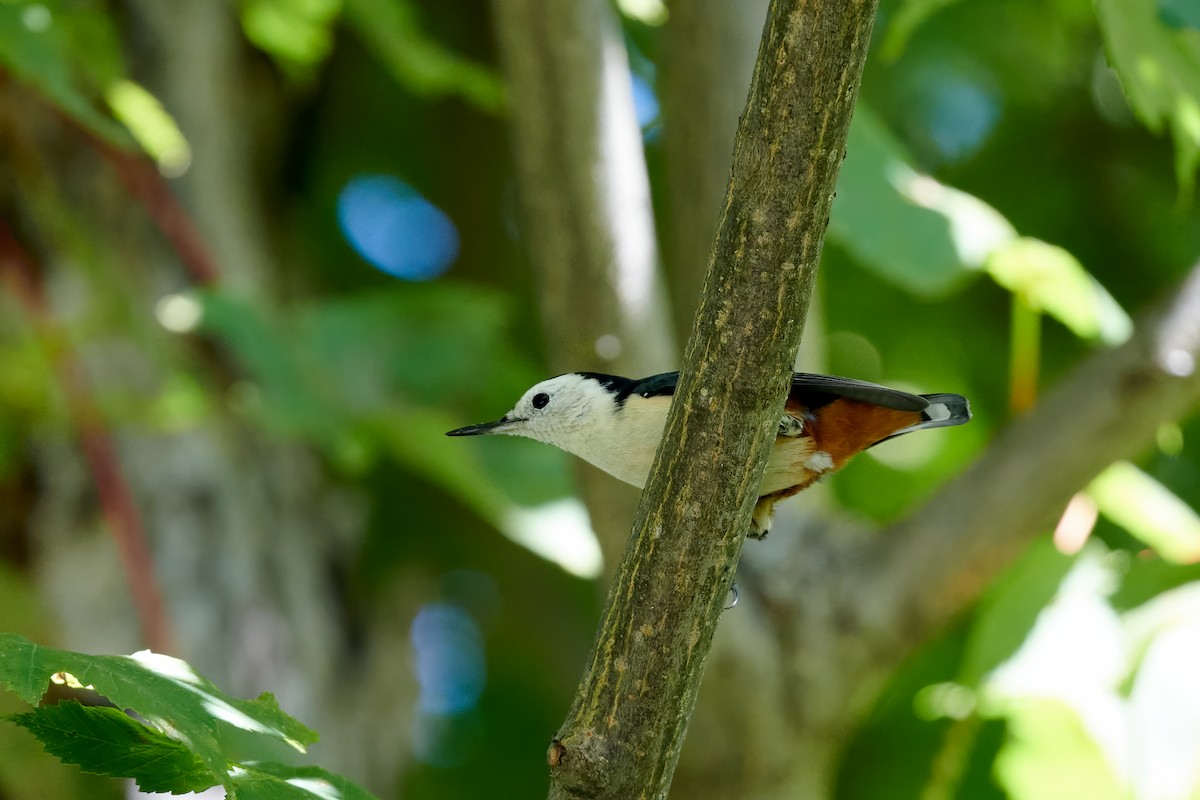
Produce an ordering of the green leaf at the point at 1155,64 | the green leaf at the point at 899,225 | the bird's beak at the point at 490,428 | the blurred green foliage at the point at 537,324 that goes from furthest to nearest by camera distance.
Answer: the blurred green foliage at the point at 537,324 → the green leaf at the point at 899,225 → the bird's beak at the point at 490,428 → the green leaf at the point at 1155,64

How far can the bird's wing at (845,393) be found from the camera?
2242 mm

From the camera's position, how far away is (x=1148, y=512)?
3150 millimetres

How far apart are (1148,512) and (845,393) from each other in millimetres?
1355

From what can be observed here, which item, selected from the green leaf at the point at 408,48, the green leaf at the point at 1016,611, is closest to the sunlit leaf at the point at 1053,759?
the green leaf at the point at 1016,611

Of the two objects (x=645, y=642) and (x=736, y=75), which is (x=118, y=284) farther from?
(x=645, y=642)

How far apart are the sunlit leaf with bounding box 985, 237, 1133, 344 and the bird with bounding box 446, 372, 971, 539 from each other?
581 mm

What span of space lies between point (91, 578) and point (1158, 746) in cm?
282

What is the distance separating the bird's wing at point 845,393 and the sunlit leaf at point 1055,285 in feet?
2.19

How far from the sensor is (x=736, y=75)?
10.7 ft

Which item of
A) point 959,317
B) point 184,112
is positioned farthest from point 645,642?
point 959,317

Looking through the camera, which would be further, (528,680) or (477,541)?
(528,680)

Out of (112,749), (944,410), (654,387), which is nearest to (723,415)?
(654,387)

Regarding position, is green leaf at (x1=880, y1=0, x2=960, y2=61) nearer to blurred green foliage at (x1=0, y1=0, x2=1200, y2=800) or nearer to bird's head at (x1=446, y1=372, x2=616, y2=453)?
blurred green foliage at (x1=0, y1=0, x2=1200, y2=800)

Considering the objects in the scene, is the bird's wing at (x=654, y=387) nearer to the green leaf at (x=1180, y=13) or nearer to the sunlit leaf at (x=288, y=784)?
the sunlit leaf at (x=288, y=784)
